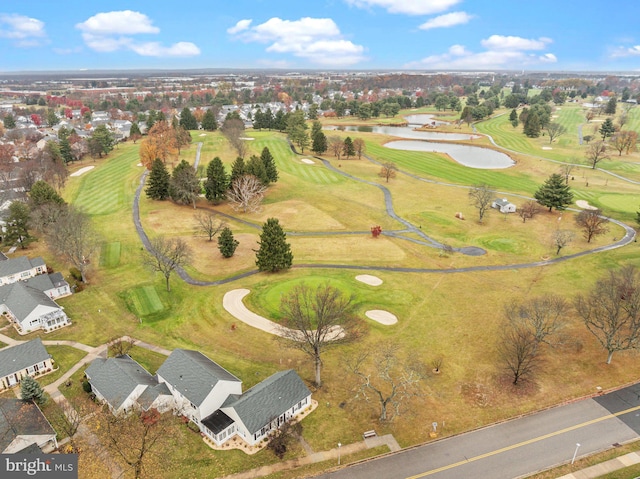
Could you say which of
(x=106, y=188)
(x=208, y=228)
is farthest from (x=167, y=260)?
(x=106, y=188)

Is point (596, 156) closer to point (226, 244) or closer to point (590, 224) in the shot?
point (590, 224)

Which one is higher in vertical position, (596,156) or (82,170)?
(596,156)

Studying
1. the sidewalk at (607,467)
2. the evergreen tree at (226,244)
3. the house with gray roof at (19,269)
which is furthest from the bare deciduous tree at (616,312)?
the house with gray roof at (19,269)

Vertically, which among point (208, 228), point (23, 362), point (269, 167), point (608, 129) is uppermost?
point (608, 129)

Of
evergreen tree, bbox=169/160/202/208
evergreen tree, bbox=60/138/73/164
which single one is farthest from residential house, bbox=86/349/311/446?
evergreen tree, bbox=60/138/73/164

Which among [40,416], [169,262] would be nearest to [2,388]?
[40,416]

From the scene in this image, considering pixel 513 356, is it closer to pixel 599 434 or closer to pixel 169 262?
pixel 599 434
